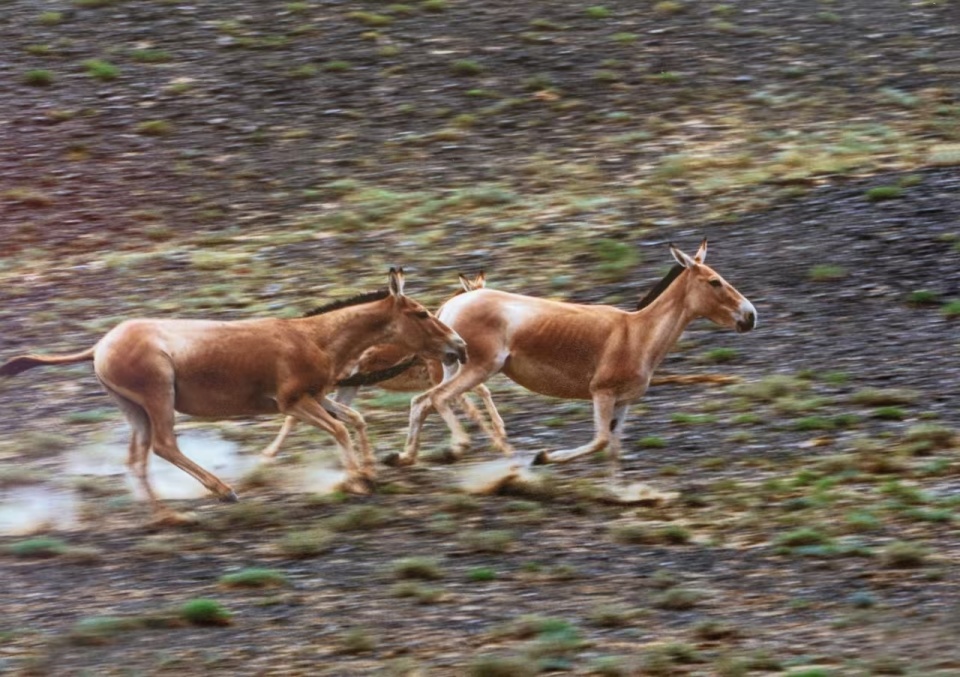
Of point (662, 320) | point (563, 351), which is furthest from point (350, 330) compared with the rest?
point (662, 320)

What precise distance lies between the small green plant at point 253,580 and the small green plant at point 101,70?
15203 mm

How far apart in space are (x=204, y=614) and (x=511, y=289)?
7858 mm

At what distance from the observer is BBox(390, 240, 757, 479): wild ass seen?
1038cm

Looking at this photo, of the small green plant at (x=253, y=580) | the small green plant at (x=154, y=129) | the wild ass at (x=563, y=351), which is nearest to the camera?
the small green plant at (x=253, y=580)

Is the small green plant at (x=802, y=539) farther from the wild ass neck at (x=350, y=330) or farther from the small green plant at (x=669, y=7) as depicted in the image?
the small green plant at (x=669, y=7)

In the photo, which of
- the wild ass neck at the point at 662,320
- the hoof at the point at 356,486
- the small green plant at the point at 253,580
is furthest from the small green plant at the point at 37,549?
the wild ass neck at the point at 662,320

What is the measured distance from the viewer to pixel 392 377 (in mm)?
11133

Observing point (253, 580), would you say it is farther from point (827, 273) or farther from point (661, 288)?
point (827, 273)

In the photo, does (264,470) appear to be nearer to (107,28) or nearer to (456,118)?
(456,118)

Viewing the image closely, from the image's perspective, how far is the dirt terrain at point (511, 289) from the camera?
25.1ft

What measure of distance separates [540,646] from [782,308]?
7.67 metres

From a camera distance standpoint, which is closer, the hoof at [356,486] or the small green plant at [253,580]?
the small green plant at [253,580]

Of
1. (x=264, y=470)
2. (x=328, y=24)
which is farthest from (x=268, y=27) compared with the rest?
(x=264, y=470)

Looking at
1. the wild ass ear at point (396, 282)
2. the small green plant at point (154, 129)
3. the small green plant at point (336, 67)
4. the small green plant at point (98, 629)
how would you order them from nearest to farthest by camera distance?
the small green plant at point (98, 629), the wild ass ear at point (396, 282), the small green plant at point (154, 129), the small green plant at point (336, 67)
